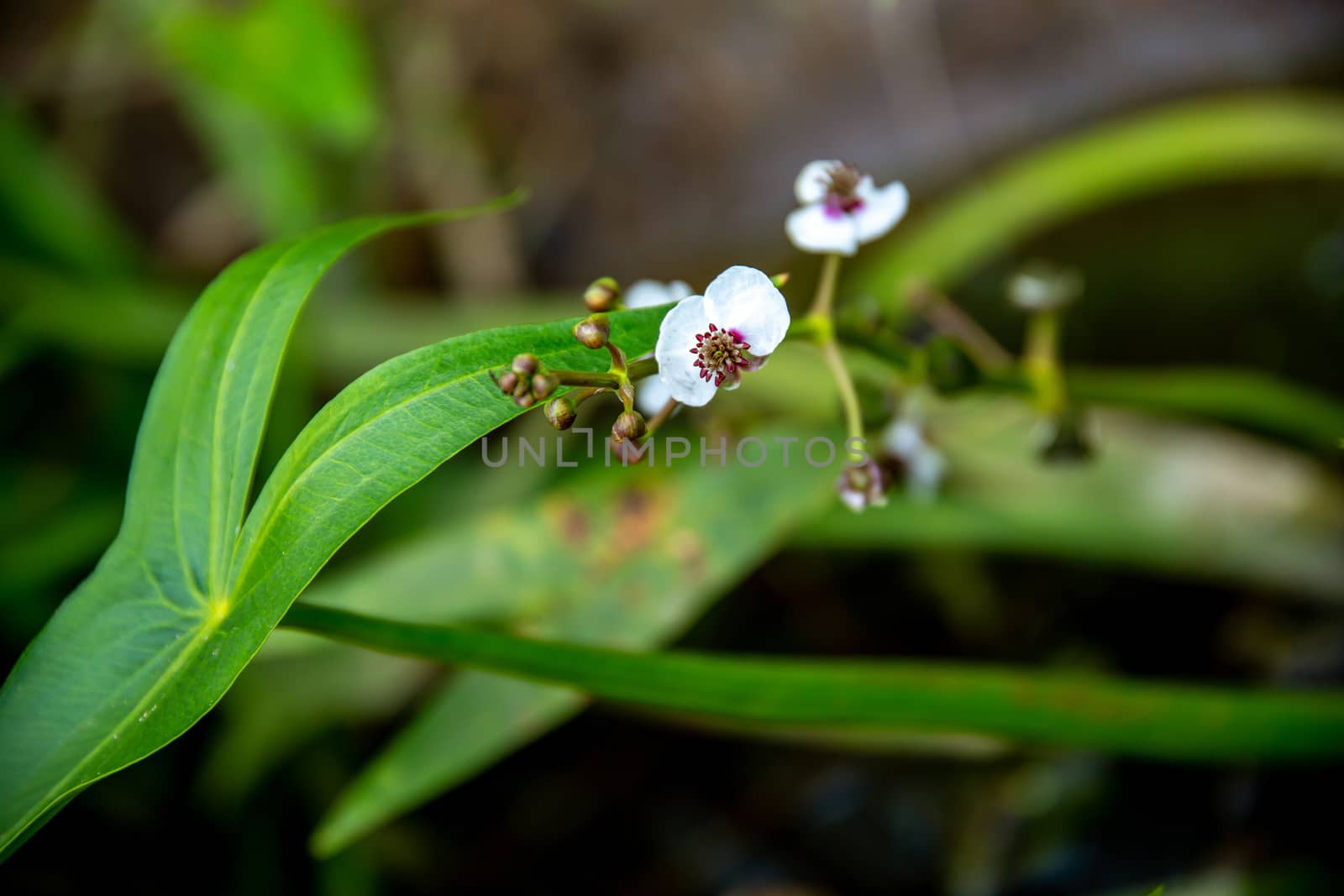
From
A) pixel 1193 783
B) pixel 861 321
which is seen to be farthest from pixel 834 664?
pixel 1193 783

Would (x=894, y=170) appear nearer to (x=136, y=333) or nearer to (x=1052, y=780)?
(x=1052, y=780)

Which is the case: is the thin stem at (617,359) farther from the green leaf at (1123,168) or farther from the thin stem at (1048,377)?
the green leaf at (1123,168)

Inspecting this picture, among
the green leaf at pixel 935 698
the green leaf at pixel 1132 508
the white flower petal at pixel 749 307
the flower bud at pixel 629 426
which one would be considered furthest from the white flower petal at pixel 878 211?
the green leaf at pixel 1132 508

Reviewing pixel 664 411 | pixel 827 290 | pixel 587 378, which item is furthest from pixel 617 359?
pixel 827 290

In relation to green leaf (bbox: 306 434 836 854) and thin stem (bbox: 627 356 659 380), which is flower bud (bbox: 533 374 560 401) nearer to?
thin stem (bbox: 627 356 659 380)

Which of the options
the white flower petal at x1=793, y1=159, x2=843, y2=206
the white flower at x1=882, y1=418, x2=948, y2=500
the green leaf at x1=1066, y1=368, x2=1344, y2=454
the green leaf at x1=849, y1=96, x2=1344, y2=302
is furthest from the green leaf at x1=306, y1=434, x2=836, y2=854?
the green leaf at x1=849, y1=96, x2=1344, y2=302

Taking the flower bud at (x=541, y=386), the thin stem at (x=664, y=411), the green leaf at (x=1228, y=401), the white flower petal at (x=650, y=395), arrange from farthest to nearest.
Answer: the green leaf at (x=1228, y=401) → the white flower petal at (x=650, y=395) → the thin stem at (x=664, y=411) → the flower bud at (x=541, y=386)

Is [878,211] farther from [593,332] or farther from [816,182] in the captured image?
[593,332]
